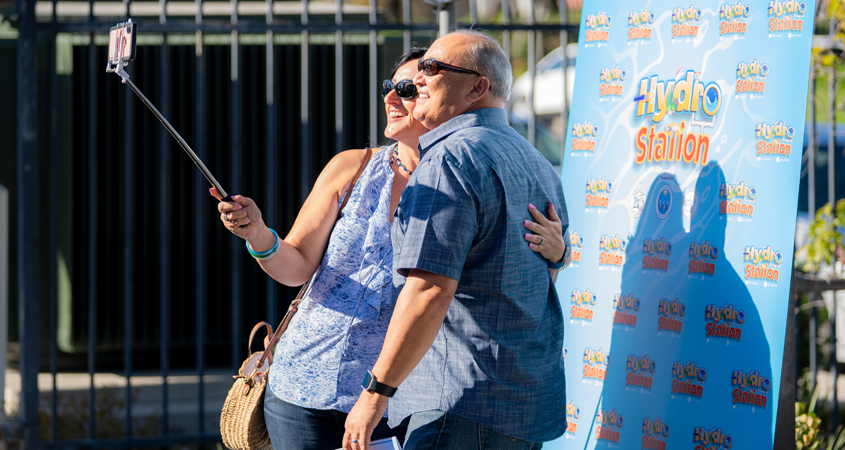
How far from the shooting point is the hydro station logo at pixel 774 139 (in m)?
2.17

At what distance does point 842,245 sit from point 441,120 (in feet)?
8.57

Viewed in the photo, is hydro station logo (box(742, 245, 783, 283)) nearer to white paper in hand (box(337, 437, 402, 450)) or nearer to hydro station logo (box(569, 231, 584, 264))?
hydro station logo (box(569, 231, 584, 264))

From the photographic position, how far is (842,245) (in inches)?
144

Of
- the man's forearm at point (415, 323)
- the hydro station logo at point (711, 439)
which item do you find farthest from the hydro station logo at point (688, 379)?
the man's forearm at point (415, 323)

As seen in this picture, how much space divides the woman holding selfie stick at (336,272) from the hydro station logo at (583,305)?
78 centimetres

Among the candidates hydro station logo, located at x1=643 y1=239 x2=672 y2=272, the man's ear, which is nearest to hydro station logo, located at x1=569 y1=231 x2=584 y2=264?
hydro station logo, located at x1=643 y1=239 x2=672 y2=272

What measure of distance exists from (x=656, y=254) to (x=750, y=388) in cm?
51

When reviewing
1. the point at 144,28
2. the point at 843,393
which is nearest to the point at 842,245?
the point at 843,393

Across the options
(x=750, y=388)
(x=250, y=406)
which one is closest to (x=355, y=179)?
(x=250, y=406)

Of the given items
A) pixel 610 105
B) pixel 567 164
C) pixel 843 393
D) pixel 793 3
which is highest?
pixel 793 3

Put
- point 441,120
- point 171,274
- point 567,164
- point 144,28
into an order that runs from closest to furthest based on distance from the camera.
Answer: point 441,120 → point 567,164 → point 144,28 → point 171,274

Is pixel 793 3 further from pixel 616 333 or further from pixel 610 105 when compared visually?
pixel 616 333

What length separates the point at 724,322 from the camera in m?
2.29

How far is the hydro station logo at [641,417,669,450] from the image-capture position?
244cm
